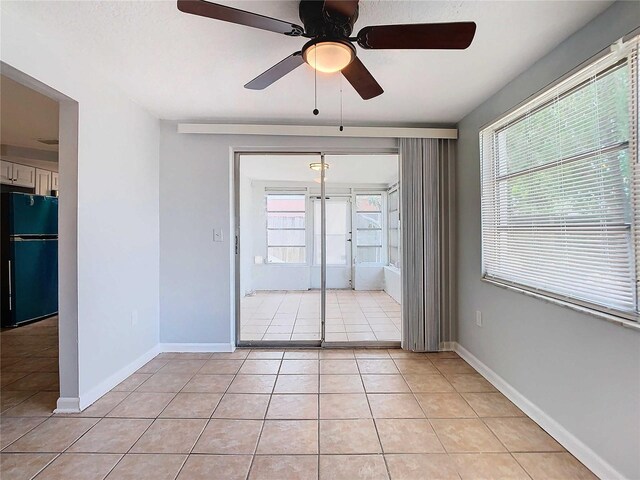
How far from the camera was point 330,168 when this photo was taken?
5078 millimetres

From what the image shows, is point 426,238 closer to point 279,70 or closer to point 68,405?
point 279,70

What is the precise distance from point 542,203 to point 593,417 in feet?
3.97

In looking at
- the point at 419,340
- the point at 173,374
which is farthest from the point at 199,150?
the point at 419,340

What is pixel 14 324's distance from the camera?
13.2 feet

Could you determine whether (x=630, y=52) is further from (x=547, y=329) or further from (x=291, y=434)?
(x=291, y=434)

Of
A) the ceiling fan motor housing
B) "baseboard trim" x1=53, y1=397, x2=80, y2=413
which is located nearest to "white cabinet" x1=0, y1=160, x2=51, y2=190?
"baseboard trim" x1=53, y1=397, x2=80, y2=413

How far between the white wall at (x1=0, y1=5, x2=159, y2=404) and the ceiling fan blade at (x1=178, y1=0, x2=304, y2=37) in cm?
118

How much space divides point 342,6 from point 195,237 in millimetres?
2488

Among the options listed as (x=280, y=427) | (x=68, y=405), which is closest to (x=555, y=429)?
(x=280, y=427)

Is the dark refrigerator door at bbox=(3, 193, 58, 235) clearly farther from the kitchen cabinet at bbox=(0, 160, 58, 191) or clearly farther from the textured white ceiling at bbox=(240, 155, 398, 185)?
the textured white ceiling at bbox=(240, 155, 398, 185)

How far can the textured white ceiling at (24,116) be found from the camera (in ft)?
8.54

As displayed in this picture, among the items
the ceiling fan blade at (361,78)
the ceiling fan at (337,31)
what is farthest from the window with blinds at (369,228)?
the ceiling fan at (337,31)

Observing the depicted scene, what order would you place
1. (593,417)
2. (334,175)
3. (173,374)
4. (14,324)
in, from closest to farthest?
(593,417) → (173,374) → (14,324) → (334,175)

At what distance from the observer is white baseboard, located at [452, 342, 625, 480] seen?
1.52 metres
